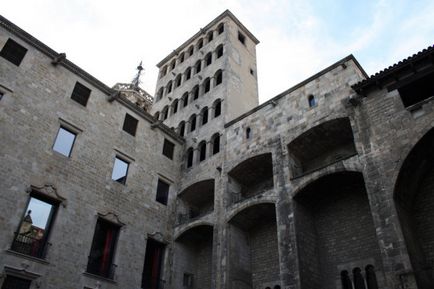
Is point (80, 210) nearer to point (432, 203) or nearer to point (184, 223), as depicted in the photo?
point (184, 223)

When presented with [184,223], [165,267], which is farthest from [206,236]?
[165,267]

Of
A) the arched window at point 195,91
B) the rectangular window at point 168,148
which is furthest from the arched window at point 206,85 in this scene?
the rectangular window at point 168,148

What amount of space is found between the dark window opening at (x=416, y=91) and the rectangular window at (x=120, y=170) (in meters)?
13.2

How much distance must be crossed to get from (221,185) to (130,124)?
610 cm

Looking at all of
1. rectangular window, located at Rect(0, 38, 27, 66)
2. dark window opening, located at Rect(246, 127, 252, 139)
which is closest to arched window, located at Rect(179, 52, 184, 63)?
dark window opening, located at Rect(246, 127, 252, 139)

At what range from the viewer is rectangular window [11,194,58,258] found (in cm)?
1446

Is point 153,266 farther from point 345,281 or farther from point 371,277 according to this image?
point 371,277

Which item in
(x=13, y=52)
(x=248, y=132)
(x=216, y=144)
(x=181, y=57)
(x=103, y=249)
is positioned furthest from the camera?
(x=181, y=57)

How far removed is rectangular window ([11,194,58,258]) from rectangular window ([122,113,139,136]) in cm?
622

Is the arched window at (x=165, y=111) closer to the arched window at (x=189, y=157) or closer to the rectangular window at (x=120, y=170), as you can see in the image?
the arched window at (x=189, y=157)

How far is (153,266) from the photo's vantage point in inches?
754

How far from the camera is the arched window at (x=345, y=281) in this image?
14.9m

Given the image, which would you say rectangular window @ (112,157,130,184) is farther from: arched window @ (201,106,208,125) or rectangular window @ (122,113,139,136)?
arched window @ (201,106,208,125)

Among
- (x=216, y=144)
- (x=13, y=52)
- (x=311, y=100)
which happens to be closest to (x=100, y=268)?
(x=216, y=144)
